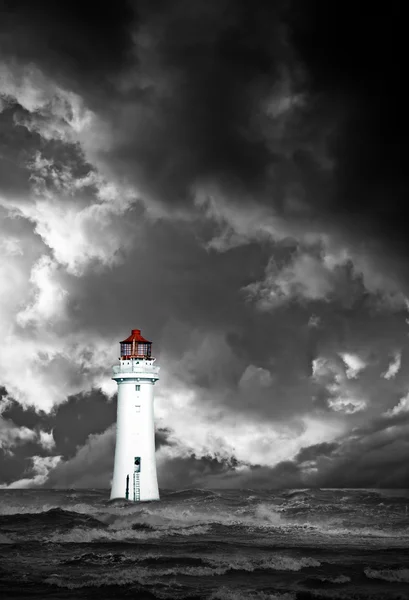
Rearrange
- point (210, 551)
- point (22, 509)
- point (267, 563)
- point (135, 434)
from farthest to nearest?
1. point (22, 509)
2. point (135, 434)
3. point (210, 551)
4. point (267, 563)

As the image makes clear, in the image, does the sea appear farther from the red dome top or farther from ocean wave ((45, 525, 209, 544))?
the red dome top

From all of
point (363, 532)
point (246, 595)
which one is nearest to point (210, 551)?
point (246, 595)

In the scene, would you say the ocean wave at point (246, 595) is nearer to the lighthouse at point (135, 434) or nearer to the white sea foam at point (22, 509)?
the lighthouse at point (135, 434)

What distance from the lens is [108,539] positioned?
36.1m

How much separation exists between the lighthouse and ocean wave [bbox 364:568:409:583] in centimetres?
1976

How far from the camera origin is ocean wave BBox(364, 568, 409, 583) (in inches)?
997

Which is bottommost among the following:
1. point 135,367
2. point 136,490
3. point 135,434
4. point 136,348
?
point 136,490

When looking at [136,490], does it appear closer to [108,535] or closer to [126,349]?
[108,535]

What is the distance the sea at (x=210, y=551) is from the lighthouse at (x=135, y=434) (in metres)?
0.93

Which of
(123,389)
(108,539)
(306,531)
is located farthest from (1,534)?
(306,531)

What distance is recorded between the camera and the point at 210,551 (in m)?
31.6

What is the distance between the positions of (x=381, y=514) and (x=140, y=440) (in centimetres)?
1517

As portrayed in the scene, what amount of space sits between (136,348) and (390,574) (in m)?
24.0

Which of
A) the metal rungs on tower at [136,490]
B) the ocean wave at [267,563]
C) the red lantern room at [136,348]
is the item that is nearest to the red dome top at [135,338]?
the red lantern room at [136,348]
